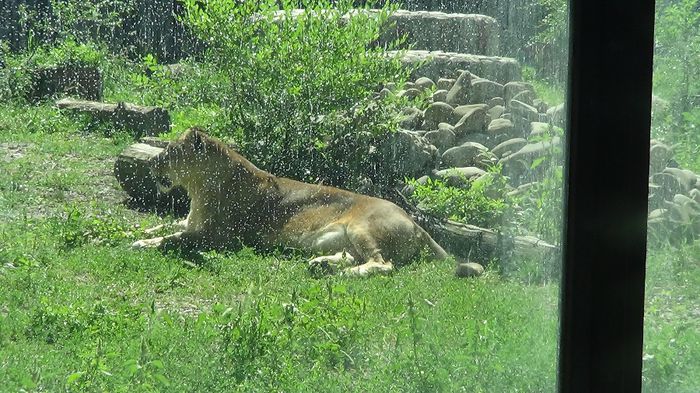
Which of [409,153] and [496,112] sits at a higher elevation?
[496,112]

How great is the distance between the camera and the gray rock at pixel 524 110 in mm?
1653

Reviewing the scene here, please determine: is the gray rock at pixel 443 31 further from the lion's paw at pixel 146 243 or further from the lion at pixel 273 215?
the lion's paw at pixel 146 243

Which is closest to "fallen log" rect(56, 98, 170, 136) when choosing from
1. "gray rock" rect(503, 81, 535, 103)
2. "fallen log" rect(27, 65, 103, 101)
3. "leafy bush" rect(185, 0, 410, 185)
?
"fallen log" rect(27, 65, 103, 101)

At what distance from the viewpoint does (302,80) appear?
2.08 metres

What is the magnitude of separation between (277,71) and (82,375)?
3.05ft

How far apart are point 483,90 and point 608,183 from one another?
0.49 meters

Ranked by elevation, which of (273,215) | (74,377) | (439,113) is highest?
(439,113)

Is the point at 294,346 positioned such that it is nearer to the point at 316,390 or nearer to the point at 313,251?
the point at 316,390

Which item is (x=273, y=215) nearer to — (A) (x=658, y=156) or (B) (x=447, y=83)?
(B) (x=447, y=83)

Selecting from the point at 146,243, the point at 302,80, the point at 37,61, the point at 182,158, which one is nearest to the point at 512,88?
the point at 302,80

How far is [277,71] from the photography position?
207cm

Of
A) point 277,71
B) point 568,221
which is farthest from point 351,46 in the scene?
point 568,221

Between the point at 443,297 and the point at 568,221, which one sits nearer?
the point at 568,221

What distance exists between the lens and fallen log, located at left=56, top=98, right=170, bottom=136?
189 centimetres
